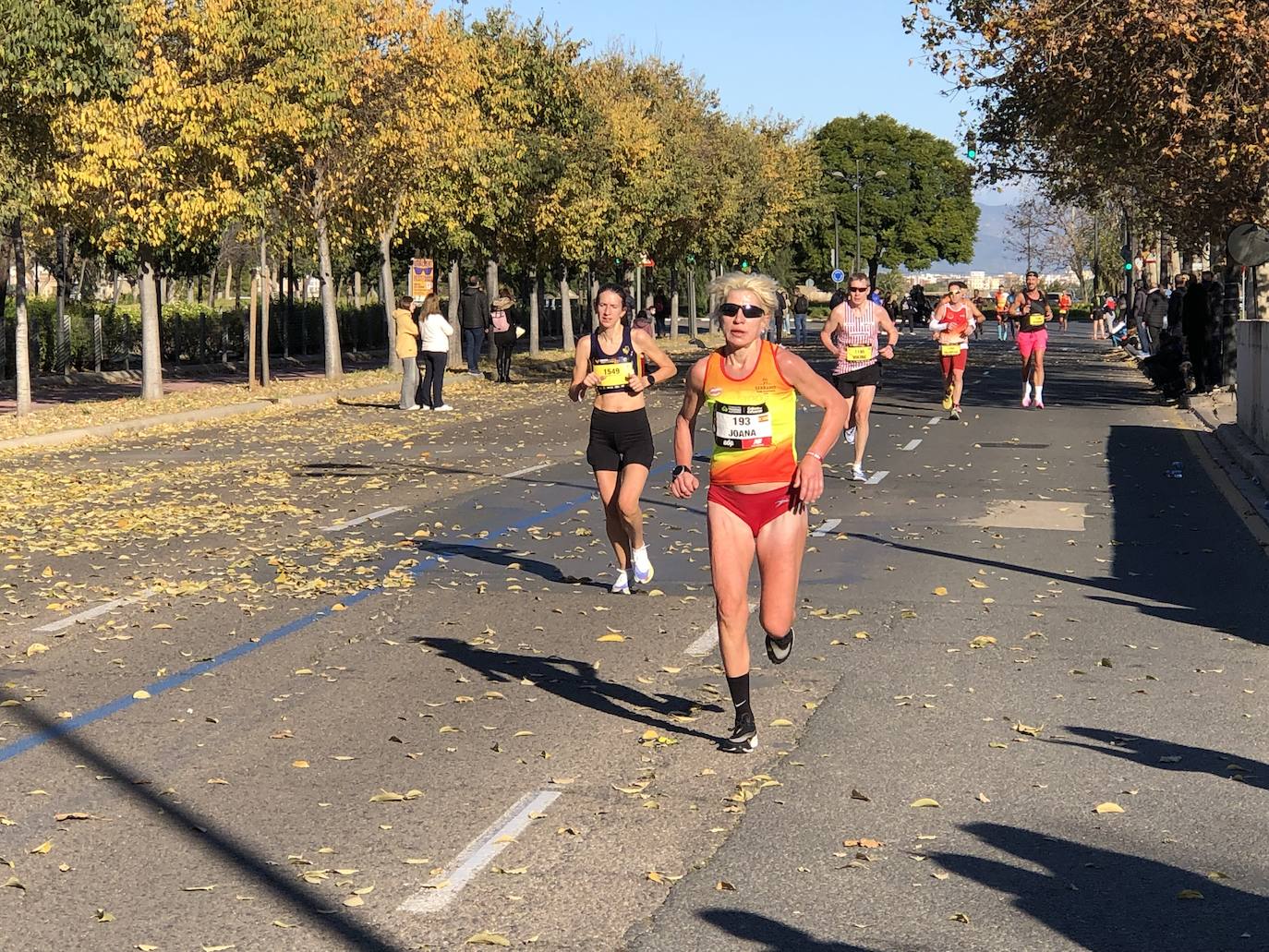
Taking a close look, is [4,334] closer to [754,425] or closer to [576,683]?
[576,683]

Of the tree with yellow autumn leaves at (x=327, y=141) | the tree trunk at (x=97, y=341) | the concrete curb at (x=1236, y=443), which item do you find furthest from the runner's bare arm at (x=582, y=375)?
the tree trunk at (x=97, y=341)

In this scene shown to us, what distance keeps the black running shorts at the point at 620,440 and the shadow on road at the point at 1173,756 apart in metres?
4.13

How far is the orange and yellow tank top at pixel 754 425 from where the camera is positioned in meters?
7.27

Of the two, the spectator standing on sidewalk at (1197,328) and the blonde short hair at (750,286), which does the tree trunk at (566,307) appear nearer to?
the spectator standing on sidewalk at (1197,328)

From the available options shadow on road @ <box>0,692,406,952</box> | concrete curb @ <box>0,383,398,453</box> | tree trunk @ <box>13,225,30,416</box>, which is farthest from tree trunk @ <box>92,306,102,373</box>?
shadow on road @ <box>0,692,406,952</box>

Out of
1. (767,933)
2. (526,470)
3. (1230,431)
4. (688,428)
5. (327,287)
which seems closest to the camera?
(767,933)

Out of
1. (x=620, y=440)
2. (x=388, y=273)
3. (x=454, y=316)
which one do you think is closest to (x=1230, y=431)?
(x=620, y=440)

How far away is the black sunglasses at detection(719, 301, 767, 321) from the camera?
23.7 feet

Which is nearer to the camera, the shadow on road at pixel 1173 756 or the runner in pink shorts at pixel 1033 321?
the shadow on road at pixel 1173 756

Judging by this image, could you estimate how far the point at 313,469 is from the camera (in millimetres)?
18906

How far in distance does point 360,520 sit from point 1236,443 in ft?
35.5

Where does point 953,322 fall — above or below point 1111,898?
above

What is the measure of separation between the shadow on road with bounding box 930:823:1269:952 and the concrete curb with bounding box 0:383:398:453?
60.2 ft

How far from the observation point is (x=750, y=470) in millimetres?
7266
